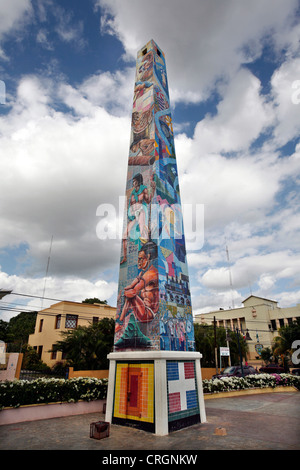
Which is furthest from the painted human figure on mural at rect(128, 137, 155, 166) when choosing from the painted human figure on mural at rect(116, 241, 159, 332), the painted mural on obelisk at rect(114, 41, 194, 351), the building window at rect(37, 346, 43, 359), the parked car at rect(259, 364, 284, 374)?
the parked car at rect(259, 364, 284, 374)

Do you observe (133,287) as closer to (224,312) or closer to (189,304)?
(189,304)

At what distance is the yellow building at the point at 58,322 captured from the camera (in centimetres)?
3553

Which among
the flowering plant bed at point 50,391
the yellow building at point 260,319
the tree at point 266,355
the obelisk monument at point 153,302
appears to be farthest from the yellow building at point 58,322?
the tree at point 266,355

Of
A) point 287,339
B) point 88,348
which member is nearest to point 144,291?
point 88,348

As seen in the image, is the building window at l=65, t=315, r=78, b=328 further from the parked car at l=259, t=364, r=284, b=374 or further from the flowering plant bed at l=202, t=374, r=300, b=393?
the parked car at l=259, t=364, r=284, b=374

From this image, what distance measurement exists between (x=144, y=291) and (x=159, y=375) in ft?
11.3

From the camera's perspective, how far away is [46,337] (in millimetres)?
36906

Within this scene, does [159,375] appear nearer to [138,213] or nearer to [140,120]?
[138,213]

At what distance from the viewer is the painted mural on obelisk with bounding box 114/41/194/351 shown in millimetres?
12266

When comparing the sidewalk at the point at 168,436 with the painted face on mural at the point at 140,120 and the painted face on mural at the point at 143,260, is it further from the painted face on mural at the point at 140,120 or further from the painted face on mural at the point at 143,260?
the painted face on mural at the point at 140,120

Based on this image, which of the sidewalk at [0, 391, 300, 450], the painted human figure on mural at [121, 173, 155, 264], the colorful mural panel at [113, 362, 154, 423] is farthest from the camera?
the painted human figure on mural at [121, 173, 155, 264]

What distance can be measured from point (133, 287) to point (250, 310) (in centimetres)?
4755

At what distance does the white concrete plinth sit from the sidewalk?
49 cm
